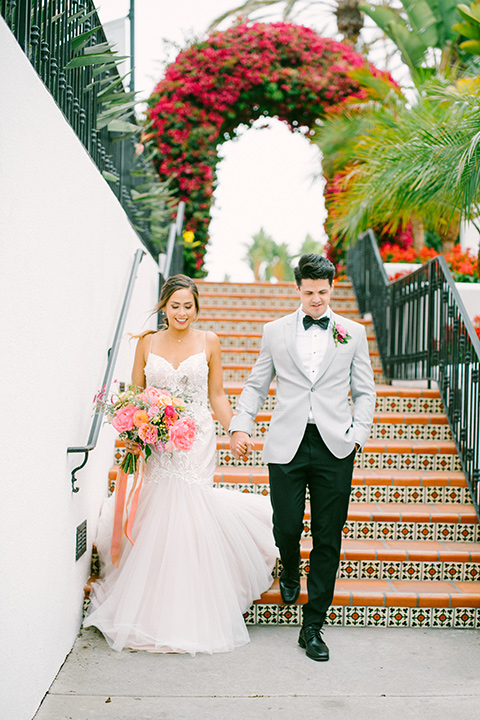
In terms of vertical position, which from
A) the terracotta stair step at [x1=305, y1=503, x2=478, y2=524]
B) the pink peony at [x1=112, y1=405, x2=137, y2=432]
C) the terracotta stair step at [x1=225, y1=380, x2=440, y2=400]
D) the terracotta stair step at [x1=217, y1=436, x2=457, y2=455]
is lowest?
the terracotta stair step at [x1=305, y1=503, x2=478, y2=524]

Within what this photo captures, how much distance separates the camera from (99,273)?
396 centimetres

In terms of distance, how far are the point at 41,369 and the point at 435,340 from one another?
4092 millimetres

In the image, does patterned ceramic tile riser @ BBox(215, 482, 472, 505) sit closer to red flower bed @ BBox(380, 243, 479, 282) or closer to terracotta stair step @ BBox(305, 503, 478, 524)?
terracotta stair step @ BBox(305, 503, 478, 524)

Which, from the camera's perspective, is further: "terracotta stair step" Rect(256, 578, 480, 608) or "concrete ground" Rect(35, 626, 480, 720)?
"terracotta stair step" Rect(256, 578, 480, 608)

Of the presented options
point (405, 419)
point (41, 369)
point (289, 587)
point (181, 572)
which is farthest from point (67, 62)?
point (405, 419)

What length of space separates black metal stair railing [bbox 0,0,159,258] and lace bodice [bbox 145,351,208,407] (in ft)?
4.82


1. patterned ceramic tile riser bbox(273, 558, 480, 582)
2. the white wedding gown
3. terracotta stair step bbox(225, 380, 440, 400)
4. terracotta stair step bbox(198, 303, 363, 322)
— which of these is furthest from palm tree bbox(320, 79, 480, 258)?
the white wedding gown

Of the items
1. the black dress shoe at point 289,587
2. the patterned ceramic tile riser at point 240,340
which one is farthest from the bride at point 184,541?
the patterned ceramic tile riser at point 240,340

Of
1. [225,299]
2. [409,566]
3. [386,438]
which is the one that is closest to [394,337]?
[386,438]

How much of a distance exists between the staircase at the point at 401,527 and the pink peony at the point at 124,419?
132cm

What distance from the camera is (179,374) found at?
372 cm

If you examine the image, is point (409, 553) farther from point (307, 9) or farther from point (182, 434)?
point (307, 9)

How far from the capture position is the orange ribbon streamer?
3.60m

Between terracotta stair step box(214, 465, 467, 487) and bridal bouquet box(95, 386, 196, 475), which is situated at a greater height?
bridal bouquet box(95, 386, 196, 475)
